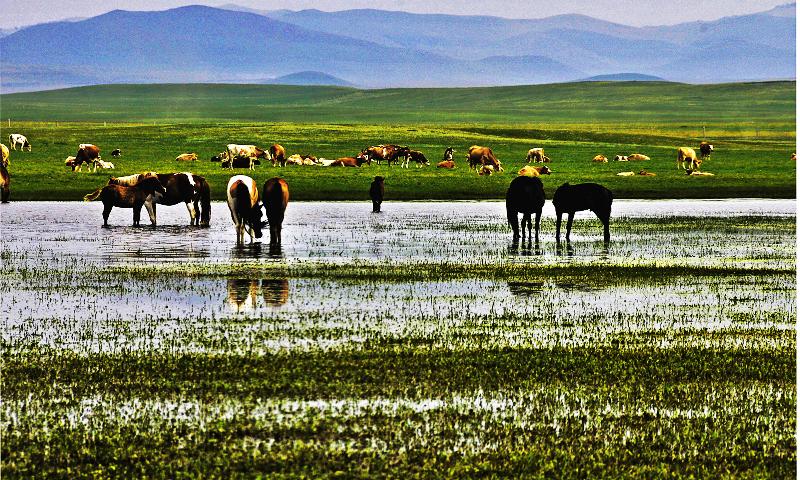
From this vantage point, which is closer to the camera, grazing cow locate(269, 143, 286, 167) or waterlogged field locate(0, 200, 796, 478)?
waterlogged field locate(0, 200, 796, 478)

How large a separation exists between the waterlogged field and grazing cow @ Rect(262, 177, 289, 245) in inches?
76.7

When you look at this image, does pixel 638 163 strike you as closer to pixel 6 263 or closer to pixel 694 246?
pixel 694 246

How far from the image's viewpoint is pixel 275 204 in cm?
3075

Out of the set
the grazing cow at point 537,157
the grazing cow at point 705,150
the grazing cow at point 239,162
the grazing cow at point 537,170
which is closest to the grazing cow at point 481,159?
the grazing cow at point 537,170

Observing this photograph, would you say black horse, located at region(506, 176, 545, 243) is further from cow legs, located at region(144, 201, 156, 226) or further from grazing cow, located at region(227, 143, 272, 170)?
grazing cow, located at region(227, 143, 272, 170)

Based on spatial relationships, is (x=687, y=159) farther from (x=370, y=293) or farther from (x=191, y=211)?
(x=370, y=293)

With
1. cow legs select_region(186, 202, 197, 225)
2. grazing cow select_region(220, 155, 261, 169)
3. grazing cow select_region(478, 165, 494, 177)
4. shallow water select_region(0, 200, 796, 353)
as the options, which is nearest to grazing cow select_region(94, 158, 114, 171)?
grazing cow select_region(220, 155, 261, 169)

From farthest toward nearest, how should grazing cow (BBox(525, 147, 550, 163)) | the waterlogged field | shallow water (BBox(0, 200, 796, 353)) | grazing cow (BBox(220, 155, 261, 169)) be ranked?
grazing cow (BBox(525, 147, 550, 163)) → grazing cow (BBox(220, 155, 261, 169)) → shallow water (BBox(0, 200, 796, 353)) → the waterlogged field

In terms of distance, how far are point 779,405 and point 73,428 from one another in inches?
242

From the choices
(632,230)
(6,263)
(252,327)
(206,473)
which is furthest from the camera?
(632,230)

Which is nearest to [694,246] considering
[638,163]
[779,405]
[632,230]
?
[632,230]

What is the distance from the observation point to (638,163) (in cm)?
7644

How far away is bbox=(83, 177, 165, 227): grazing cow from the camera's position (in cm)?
3884

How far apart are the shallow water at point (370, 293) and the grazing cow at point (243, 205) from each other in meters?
0.62
